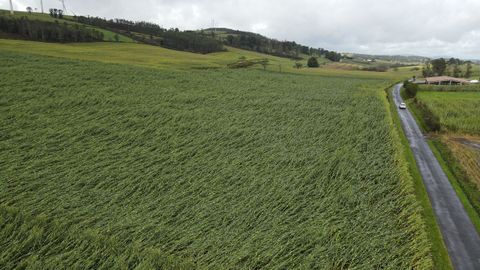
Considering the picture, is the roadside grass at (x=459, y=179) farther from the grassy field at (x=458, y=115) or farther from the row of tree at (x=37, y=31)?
the row of tree at (x=37, y=31)

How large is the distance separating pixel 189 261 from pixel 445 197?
21078mm

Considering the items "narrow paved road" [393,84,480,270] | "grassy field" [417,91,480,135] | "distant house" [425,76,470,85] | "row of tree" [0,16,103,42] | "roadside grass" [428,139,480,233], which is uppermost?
"row of tree" [0,16,103,42]

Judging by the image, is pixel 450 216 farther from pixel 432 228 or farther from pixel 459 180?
pixel 459 180

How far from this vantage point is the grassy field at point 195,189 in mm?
13570

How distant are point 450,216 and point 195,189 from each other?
698 inches

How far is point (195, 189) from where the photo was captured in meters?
19.0

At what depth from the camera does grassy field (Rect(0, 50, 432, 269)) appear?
13570 millimetres

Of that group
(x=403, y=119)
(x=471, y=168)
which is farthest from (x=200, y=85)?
(x=471, y=168)

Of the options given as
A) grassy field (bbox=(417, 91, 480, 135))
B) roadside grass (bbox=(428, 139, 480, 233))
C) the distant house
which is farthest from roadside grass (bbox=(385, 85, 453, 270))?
the distant house

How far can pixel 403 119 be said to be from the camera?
162 feet

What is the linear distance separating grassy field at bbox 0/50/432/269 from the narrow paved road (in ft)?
8.89

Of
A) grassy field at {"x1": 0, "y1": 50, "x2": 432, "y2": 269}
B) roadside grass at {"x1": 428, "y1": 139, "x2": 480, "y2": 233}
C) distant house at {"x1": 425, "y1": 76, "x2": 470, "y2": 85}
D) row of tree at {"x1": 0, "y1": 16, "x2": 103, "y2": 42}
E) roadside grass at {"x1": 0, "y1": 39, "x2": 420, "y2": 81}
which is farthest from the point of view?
row of tree at {"x1": 0, "y1": 16, "x2": 103, "y2": 42}

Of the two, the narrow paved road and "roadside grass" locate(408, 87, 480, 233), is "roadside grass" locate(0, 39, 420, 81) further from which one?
the narrow paved road

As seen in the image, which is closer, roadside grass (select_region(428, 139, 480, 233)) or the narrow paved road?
the narrow paved road
